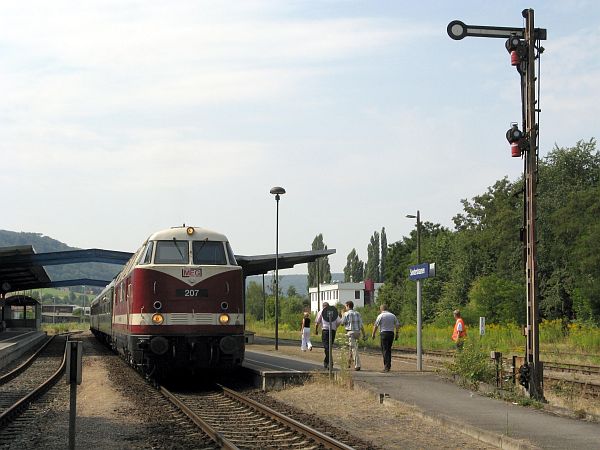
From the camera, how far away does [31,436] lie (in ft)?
38.2

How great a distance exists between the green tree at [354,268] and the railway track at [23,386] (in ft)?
401

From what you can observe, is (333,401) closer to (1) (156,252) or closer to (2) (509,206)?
(1) (156,252)

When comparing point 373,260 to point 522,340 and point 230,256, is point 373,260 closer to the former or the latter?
point 522,340

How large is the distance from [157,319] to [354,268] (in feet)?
455

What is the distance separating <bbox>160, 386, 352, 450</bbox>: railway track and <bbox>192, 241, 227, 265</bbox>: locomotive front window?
2901 mm

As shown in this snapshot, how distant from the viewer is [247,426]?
1267 centimetres

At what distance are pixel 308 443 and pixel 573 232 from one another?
49.2m

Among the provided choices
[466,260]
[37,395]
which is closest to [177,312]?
[37,395]

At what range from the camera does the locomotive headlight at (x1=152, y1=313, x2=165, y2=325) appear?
17.2m

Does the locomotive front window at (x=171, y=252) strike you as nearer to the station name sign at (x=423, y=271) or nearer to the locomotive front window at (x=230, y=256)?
the locomotive front window at (x=230, y=256)

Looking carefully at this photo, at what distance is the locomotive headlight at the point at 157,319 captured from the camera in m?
17.2

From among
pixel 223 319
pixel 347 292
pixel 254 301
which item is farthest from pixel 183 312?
pixel 347 292

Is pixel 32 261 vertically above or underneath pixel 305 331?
above

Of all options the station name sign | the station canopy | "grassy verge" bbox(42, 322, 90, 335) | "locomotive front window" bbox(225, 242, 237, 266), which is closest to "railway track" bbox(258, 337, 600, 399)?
the station name sign
